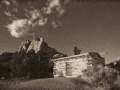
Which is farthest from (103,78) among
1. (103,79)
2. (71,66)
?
Result: (71,66)

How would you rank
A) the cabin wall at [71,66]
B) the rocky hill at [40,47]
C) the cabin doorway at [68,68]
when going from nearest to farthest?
the cabin wall at [71,66], the cabin doorway at [68,68], the rocky hill at [40,47]

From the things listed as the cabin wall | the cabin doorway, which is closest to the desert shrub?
the cabin wall

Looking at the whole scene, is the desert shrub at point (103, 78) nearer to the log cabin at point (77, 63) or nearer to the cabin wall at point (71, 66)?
the log cabin at point (77, 63)

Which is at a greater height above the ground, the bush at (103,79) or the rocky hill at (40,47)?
the rocky hill at (40,47)

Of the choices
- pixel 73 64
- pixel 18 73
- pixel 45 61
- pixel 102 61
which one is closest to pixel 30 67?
pixel 18 73

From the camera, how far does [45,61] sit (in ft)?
62.3

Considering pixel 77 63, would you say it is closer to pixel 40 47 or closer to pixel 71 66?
pixel 71 66

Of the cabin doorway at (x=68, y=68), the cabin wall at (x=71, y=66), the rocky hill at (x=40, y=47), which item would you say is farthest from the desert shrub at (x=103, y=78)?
the rocky hill at (x=40, y=47)

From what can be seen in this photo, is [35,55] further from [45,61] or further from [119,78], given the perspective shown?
[119,78]

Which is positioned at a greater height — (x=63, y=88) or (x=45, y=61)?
(x=45, y=61)

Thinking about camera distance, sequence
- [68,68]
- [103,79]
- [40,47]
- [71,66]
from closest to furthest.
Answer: [103,79], [71,66], [68,68], [40,47]

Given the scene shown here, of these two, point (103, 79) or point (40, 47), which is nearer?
point (103, 79)

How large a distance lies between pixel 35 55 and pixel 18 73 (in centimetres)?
379

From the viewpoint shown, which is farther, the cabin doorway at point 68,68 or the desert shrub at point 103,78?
the cabin doorway at point 68,68
